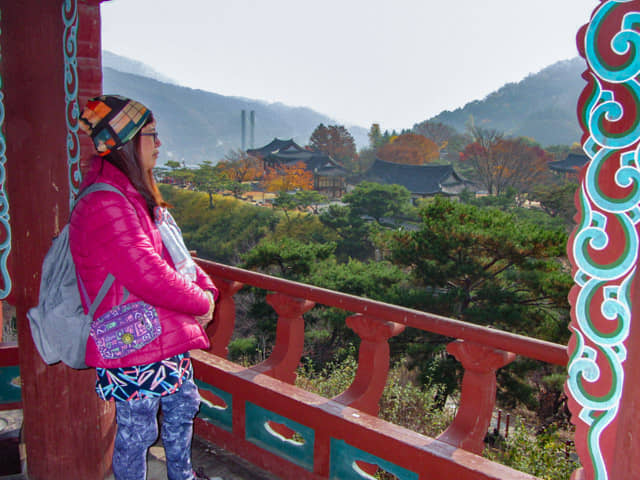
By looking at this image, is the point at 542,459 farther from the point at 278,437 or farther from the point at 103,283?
the point at 103,283

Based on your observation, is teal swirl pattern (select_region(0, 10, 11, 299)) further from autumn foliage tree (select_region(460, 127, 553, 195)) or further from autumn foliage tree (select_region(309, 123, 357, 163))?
autumn foliage tree (select_region(309, 123, 357, 163))

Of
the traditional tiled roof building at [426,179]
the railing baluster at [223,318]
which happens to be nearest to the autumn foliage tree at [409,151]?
the traditional tiled roof building at [426,179]

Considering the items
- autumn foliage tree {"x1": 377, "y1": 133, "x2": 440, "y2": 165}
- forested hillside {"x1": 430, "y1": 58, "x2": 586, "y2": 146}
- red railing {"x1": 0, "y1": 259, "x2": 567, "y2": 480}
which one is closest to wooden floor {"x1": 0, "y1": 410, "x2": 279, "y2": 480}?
red railing {"x1": 0, "y1": 259, "x2": 567, "y2": 480}

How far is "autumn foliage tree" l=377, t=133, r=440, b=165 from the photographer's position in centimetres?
4938

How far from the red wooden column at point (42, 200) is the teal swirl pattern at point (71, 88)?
1 centimetres

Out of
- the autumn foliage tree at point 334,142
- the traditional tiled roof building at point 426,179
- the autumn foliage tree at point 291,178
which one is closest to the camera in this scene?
the traditional tiled roof building at point 426,179

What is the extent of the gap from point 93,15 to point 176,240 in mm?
786

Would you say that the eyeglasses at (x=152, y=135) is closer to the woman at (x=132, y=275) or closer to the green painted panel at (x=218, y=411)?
the woman at (x=132, y=275)

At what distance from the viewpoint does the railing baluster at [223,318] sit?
7.56 ft

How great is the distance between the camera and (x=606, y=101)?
959 mm

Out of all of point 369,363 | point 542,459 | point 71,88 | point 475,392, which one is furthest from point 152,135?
point 542,459

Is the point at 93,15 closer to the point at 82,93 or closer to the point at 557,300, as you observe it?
the point at 82,93

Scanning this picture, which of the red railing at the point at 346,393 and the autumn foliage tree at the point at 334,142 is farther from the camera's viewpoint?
the autumn foliage tree at the point at 334,142

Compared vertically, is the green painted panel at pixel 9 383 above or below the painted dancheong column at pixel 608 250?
below
